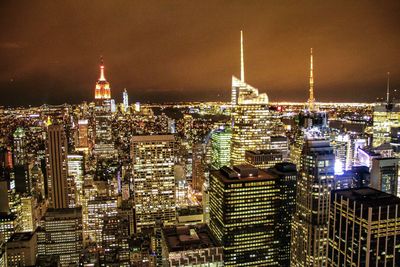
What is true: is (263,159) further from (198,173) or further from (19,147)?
(19,147)

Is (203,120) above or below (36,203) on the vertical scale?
above

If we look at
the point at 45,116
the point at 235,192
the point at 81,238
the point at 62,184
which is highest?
the point at 45,116

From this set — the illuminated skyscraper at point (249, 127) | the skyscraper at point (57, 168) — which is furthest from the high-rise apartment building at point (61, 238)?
the illuminated skyscraper at point (249, 127)

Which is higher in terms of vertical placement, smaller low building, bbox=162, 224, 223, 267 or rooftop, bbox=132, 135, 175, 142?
rooftop, bbox=132, 135, 175, 142

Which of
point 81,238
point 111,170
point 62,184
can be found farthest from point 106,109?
point 81,238

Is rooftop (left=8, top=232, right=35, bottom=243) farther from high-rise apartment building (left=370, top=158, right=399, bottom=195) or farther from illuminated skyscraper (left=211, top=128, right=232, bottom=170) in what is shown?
high-rise apartment building (left=370, top=158, right=399, bottom=195)

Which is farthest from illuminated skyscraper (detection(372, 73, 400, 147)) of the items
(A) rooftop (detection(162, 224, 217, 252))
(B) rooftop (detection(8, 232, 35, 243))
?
(B) rooftop (detection(8, 232, 35, 243))

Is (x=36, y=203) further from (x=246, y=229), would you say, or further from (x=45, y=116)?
(x=246, y=229)

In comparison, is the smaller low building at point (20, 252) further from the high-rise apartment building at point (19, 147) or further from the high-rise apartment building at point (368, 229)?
the high-rise apartment building at point (368, 229)
